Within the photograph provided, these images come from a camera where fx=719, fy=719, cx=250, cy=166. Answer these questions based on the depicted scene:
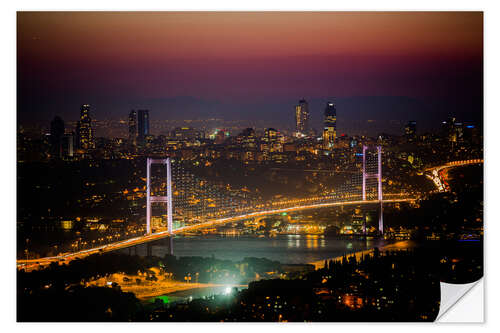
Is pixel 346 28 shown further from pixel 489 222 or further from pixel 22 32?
pixel 22 32

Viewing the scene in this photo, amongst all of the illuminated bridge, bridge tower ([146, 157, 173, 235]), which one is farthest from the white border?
bridge tower ([146, 157, 173, 235])

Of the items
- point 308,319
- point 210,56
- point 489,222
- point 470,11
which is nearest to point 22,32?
point 210,56

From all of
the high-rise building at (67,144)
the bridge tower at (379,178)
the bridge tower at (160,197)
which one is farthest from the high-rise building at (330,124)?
the high-rise building at (67,144)

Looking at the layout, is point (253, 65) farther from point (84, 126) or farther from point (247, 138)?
point (84, 126)

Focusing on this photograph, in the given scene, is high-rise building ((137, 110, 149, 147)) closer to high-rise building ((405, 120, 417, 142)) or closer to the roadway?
the roadway

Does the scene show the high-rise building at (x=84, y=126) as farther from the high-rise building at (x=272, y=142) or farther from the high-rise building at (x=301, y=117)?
the high-rise building at (x=301, y=117)

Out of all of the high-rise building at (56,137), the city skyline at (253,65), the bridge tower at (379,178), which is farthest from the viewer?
the bridge tower at (379,178)
